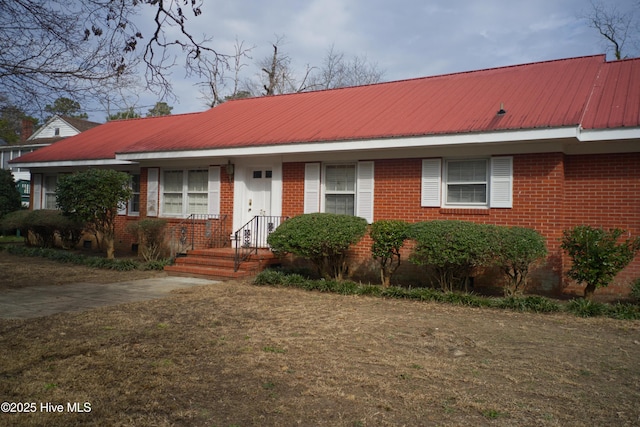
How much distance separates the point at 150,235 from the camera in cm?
1416

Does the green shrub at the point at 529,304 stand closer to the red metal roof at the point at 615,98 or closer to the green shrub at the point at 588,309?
the green shrub at the point at 588,309

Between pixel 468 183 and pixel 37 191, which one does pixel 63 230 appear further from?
pixel 468 183

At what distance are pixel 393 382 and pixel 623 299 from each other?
6374mm

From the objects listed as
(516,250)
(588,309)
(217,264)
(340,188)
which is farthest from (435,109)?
(217,264)

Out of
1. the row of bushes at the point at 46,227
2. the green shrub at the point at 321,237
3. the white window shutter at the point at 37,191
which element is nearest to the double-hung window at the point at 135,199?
the row of bushes at the point at 46,227

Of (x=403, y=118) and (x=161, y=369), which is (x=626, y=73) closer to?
(x=403, y=118)

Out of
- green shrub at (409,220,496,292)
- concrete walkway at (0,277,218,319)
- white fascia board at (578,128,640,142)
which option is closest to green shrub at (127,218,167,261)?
concrete walkway at (0,277,218,319)

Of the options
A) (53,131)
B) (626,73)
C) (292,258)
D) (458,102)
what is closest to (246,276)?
(292,258)

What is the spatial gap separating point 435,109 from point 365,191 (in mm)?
2449

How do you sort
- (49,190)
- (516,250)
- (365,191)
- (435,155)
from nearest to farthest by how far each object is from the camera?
(516,250) → (435,155) → (365,191) → (49,190)

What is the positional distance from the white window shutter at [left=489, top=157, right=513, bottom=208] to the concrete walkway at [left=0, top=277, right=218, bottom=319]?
20.0ft

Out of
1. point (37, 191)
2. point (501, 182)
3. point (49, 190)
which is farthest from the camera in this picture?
point (37, 191)

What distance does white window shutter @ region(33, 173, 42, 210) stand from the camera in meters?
19.1

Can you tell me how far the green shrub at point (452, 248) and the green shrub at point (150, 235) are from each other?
25.3 ft
